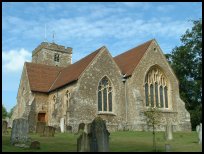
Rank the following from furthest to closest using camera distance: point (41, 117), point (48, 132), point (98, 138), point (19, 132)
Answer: point (41, 117), point (48, 132), point (19, 132), point (98, 138)

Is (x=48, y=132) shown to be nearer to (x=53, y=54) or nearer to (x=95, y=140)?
(x=95, y=140)

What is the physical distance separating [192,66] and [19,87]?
2204 cm

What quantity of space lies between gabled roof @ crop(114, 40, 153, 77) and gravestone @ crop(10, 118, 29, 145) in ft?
53.3

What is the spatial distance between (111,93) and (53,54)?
26429mm

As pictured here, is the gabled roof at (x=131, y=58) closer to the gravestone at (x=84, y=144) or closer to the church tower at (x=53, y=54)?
the church tower at (x=53, y=54)

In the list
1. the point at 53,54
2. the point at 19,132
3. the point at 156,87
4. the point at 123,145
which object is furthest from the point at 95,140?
the point at 53,54

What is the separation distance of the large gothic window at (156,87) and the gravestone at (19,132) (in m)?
17.1

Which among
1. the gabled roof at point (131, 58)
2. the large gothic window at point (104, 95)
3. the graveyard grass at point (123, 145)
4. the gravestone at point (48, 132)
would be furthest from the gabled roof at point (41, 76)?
the graveyard grass at point (123, 145)

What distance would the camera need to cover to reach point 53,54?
190ft

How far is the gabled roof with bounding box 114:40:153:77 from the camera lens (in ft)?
114

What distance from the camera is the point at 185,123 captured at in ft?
115

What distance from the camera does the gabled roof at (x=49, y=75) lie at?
35.9 meters

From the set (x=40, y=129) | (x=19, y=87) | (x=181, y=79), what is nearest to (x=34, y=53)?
(x=19, y=87)

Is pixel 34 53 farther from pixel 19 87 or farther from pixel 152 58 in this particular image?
pixel 152 58
